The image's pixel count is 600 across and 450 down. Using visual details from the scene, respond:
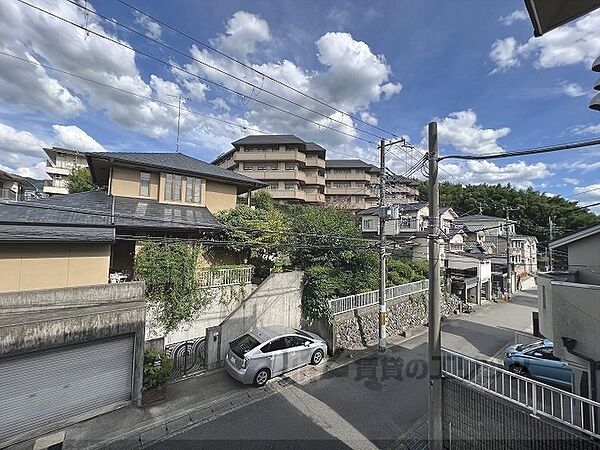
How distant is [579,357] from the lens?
6270 millimetres

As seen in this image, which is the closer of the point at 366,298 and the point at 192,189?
the point at 366,298

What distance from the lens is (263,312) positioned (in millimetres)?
11305

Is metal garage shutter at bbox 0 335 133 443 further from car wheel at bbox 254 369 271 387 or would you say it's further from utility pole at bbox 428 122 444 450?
utility pole at bbox 428 122 444 450

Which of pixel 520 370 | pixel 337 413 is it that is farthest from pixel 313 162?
pixel 337 413

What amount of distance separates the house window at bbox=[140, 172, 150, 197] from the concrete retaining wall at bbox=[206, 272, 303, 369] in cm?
842

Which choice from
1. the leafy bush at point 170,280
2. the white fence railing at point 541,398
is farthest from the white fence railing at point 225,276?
the white fence railing at point 541,398

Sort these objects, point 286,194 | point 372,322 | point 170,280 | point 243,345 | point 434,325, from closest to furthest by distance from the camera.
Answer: point 434,325 → point 243,345 → point 170,280 → point 372,322 → point 286,194

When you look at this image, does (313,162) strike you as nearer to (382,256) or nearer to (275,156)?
(275,156)

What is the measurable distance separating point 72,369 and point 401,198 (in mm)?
40119

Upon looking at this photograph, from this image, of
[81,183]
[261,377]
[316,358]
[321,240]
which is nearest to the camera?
[261,377]

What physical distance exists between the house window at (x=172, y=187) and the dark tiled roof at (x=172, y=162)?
518 millimetres

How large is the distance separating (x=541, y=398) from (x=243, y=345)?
7.30 meters

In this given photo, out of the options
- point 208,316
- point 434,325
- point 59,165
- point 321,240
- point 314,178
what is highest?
point 59,165

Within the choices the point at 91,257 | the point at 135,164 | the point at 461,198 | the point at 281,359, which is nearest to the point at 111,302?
the point at 91,257
